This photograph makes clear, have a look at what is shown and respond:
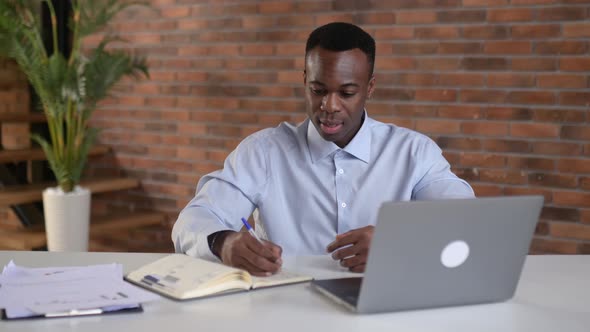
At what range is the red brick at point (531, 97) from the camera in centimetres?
317

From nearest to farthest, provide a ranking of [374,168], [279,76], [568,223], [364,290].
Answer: [364,290], [374,168], [568,223], [279,76]

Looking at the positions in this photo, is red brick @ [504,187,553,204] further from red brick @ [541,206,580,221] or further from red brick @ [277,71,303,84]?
red brick @ [277,71,303,84]

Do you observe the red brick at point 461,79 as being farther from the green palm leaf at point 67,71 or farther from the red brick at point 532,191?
the green palm leaf at point 67,71

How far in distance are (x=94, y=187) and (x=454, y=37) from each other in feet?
7.29

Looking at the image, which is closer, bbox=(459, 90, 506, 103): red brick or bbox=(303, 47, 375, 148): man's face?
bbox=(303, 47, 375, 148): man's face

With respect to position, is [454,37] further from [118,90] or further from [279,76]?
[118,90]

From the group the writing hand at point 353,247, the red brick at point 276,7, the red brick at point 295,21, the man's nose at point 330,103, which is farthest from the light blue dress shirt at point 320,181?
the red brick at point 276,7

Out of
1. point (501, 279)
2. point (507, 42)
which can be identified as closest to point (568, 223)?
point (507, 42)

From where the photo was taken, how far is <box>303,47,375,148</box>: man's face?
1.99m

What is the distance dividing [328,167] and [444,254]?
2.73 ft

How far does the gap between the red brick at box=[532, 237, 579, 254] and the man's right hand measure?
78.3 inches

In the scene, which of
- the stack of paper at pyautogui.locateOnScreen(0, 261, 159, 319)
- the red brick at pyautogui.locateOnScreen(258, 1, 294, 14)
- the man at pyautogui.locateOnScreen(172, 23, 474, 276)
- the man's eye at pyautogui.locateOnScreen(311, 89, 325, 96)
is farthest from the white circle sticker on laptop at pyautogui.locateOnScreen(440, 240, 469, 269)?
the red brick at pyautogui.locateOnScreen(258, 1, 294, 14)

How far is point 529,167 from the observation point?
10.6 feet

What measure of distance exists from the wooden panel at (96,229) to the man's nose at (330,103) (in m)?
2.59
